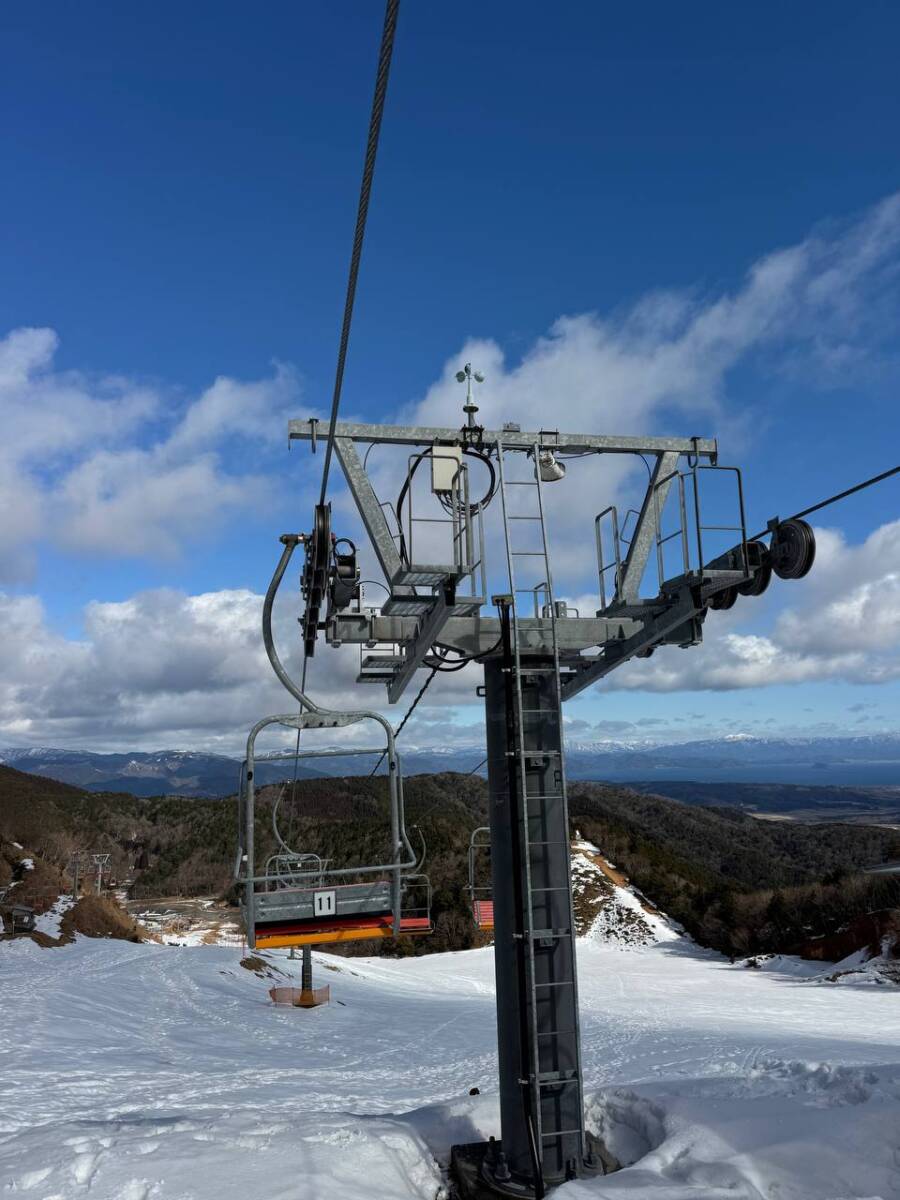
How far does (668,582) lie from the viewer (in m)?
7.39

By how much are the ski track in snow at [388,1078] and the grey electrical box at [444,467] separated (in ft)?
17.3

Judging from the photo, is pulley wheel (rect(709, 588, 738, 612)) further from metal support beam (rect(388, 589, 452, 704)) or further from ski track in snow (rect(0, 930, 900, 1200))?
ski track in snow (rect(0, 930, 900, 1200))

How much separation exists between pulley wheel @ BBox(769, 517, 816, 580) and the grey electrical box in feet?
8.81

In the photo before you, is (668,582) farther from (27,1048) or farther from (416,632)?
(27,1048)

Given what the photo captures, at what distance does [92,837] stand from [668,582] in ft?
244

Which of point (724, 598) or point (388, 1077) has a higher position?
point (724, 598)

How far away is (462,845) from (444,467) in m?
52.4

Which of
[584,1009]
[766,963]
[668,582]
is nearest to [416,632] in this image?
[668,582]

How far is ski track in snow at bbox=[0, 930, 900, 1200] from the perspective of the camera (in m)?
6.26

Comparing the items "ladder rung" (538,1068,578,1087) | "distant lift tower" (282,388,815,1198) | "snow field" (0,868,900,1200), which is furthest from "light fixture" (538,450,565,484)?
"snow field" (0,868,900,1200)

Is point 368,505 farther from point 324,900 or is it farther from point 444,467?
point 324,900

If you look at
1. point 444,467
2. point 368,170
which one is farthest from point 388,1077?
point 368,170

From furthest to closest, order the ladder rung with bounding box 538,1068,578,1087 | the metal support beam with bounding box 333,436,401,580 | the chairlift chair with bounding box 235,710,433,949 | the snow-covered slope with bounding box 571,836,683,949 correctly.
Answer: the snow-covered slope with bounding box 571,836,683,949 < the chairlift chair with bounding box 235,710,433,949 < the metal support beam with bounding box 333,436,401,580 < the ladder rung with bounding box 538,1068,578,1087

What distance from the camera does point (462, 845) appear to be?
56.6 metres
